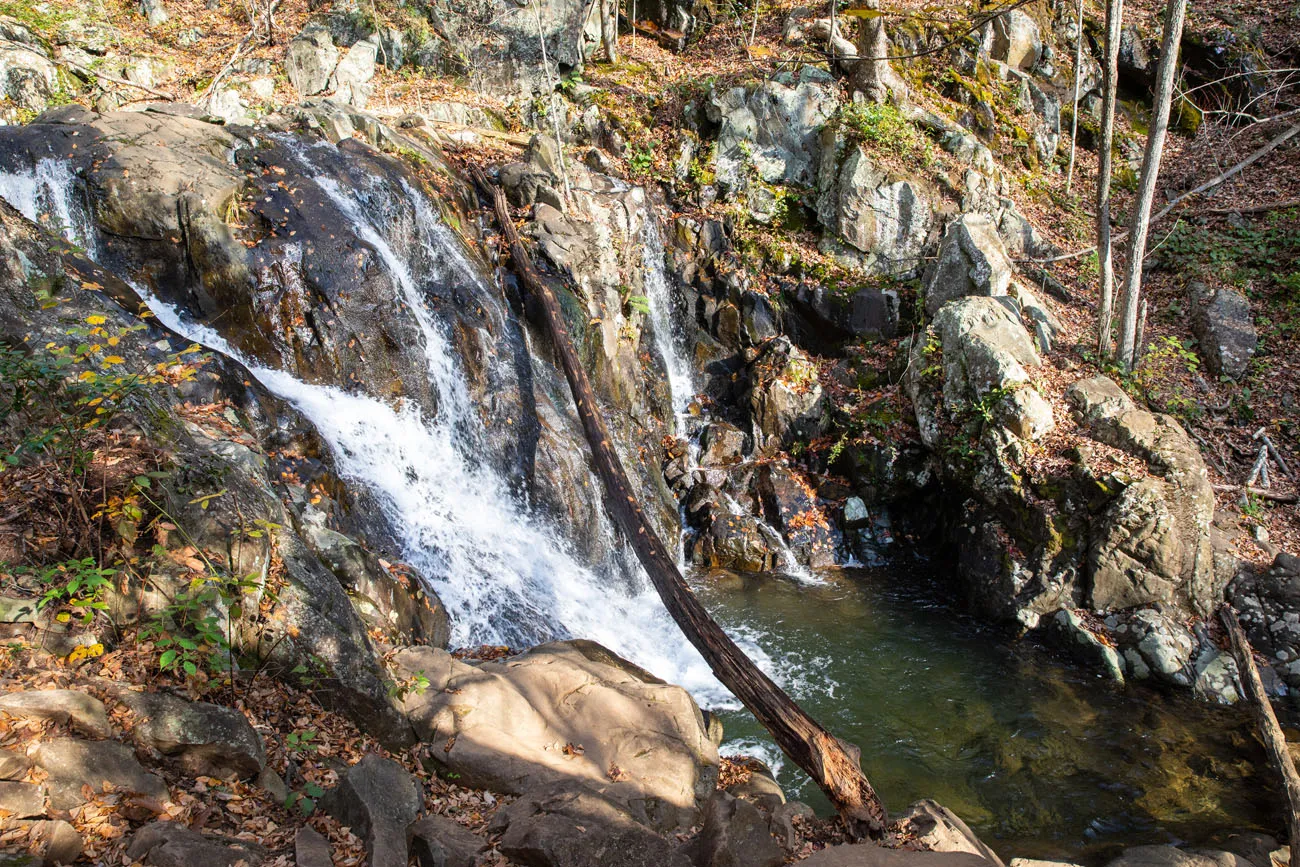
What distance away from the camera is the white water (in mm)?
9016

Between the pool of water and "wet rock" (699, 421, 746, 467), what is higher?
"wet rock" (699, 421, 746, 467)

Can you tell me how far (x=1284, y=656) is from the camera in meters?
9.05

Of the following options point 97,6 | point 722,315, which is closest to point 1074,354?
point 722,315

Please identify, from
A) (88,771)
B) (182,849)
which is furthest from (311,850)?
(88,771)

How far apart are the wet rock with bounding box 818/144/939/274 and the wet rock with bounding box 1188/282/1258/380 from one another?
17.8 feet

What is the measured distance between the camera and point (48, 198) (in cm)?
909

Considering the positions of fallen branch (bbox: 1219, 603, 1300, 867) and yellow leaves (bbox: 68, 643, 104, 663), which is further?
fallen branch (bbox: 1219, 603, 1300, 867)

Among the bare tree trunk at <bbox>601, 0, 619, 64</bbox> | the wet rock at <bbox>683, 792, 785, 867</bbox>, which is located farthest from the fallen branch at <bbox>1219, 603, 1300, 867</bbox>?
the bare tree trunk at <bbox>601, 0, 619, 64</bbox>

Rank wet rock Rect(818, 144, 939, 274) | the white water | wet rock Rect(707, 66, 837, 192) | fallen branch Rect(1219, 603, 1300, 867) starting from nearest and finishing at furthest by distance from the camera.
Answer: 1. fallen branch Rect(1219, 603, 1300, 867)
2. the white water
3. wet rock Rect(818, 144, 939, 274)
4. wet rock Rect(707, 66, 837, 192)

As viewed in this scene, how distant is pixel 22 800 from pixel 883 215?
53.8ft

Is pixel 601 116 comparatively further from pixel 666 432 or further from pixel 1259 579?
pixel 1259 579

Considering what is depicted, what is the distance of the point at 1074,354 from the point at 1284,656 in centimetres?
579

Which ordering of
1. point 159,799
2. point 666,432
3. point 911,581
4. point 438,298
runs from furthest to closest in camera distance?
point 666,432 < point 911,581 < point 438,298 < point 159,799

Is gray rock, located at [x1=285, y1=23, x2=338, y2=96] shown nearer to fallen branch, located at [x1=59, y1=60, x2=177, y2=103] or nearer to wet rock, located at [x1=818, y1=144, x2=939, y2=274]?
fallen branch, located at [x1=59, y1=60, x2=177, y2=103]
